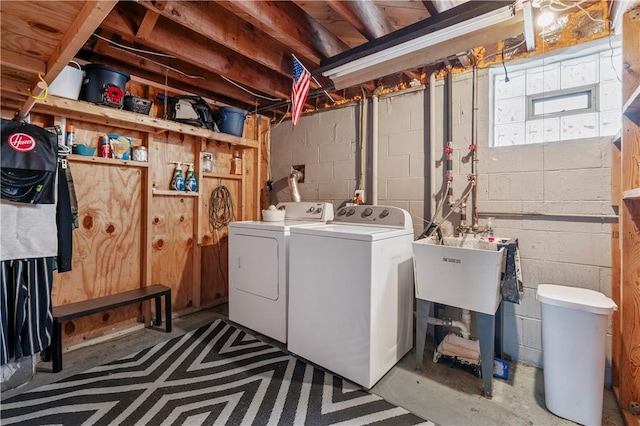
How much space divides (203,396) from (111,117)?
7.11 ft

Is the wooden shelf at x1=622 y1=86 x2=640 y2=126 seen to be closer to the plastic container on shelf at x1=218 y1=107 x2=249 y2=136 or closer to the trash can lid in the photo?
the trash can lid

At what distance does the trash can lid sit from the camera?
148 cm

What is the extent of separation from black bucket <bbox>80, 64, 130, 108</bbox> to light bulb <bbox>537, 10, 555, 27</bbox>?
10.1 ft

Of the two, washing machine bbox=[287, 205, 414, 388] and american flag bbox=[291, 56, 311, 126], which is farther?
american flag bbox=[291, 56, 311, 126]

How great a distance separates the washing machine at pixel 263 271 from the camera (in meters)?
2.30

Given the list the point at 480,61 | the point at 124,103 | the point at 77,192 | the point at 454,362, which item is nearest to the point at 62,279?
the point at 77,192

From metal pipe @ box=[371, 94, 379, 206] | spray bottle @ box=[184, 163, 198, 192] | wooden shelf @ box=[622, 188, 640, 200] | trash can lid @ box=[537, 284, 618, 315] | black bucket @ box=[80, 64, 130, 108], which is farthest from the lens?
spray bottle @ box=[184, 163, 198, 192]

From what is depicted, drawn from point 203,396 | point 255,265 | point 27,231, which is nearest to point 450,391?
point 203,396

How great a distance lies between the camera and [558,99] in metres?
2.05

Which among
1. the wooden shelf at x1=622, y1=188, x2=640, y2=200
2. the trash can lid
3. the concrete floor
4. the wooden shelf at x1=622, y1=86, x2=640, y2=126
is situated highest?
the wooden shelf at x1=622, y1=86, x2=640, y2=126

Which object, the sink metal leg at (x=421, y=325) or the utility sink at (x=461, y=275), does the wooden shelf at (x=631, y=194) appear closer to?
the utility sink at (x=461, y=275)

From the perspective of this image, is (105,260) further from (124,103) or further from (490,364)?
(490,364)

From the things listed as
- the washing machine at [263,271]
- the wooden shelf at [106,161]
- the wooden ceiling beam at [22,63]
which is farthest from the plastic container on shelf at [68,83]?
the washing machine at [263,271]

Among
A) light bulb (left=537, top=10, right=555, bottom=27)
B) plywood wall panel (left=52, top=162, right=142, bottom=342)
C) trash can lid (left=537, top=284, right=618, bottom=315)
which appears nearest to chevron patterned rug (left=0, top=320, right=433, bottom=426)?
plywood wall panel (left=52, top=162, right=142, bottom=342)
